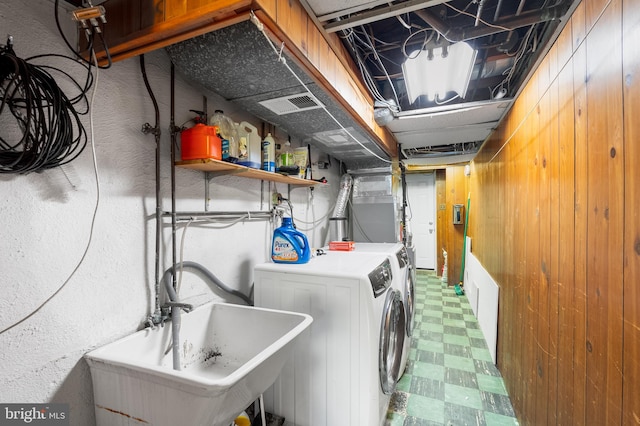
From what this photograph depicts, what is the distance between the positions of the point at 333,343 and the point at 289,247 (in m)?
0.62

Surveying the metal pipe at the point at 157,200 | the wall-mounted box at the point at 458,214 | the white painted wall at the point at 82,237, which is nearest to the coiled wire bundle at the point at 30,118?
the white painted wall at the point at 82,237

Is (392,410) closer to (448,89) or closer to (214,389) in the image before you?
(214,389)

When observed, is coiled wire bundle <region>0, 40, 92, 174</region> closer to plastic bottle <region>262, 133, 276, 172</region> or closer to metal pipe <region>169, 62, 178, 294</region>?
metal pipe <region>169, 62, 178, 294</region>

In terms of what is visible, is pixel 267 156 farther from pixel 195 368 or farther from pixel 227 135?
pixel 195 368

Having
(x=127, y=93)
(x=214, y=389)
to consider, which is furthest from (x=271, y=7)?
(x=214, y=389)

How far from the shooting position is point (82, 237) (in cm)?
101

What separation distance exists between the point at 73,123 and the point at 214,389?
103cm

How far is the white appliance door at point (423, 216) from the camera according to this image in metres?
5.89

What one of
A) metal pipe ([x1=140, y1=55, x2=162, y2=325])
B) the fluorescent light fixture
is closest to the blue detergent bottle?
metal pipe ([x1=140, y1=55, x2=162, y2=325])

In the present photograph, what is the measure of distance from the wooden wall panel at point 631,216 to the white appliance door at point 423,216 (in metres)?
5.26

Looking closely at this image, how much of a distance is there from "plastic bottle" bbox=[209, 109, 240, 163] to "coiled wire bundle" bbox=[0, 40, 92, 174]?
0.56m

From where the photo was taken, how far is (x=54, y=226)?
36.9 inches

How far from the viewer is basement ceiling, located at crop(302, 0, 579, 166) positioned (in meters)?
1.14

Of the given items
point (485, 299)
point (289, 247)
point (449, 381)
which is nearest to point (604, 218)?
point (289, 247)
